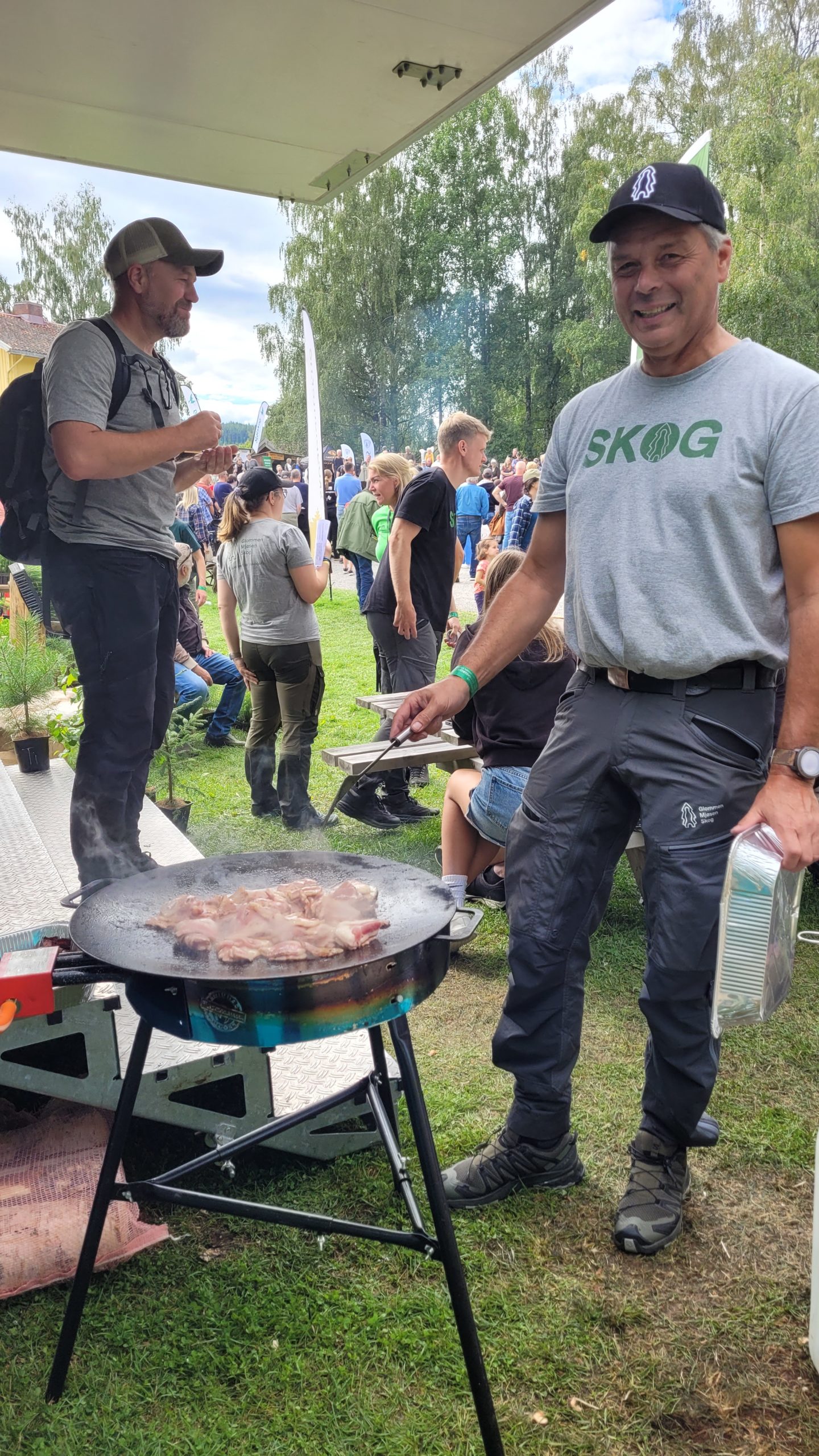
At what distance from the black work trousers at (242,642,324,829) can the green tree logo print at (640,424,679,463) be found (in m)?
3.05

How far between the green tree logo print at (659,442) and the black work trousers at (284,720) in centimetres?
305

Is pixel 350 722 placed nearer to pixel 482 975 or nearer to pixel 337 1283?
pixel 482 975

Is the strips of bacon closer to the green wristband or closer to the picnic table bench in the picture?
the green wristband

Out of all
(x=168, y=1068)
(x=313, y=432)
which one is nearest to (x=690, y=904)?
(x=168, y=1068)

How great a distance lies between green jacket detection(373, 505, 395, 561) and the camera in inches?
283

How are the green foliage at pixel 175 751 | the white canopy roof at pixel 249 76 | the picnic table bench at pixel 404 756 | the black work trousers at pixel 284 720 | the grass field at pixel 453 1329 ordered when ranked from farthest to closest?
the black work trousers at pixel 284 720 → the green foliage at pixel 175 751 → the picnic table bench at pixel 404 756 → the white canopy roof at pixel 249 76 → the grass field at pixel 453 1329

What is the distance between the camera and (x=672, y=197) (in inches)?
66.6

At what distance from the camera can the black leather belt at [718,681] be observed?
176 cm

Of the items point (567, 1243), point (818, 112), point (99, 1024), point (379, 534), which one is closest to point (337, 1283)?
point (567, 1243)

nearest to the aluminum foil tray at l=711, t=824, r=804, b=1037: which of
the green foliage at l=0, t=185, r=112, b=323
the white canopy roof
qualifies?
the white canopy roof

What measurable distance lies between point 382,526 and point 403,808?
359 centimetres

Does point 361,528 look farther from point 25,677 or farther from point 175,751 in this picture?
point 175,751

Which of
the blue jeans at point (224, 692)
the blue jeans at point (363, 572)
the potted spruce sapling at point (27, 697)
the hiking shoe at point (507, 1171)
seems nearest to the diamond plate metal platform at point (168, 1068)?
the hiking shoe at point (507, 1171)

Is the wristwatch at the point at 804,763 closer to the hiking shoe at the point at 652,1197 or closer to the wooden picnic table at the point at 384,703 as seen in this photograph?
the hiking shoe at the point at 652,1197
